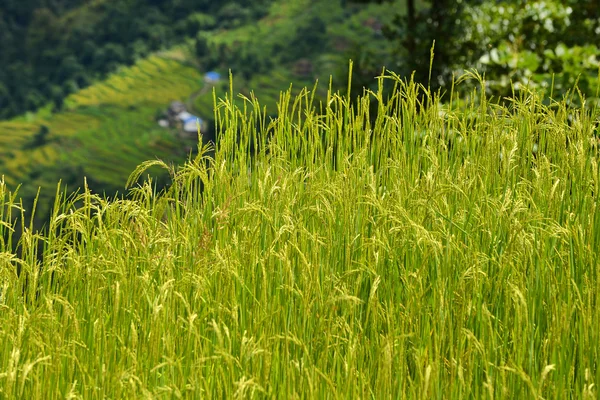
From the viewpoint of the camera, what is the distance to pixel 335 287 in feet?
7.68

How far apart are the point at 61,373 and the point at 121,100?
72.9 ft

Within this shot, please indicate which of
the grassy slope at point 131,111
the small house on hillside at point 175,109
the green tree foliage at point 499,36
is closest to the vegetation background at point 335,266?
the green tree foliage at point 499,36

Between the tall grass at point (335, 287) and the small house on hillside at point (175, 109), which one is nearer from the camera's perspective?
the tall grass at point (335, 287)

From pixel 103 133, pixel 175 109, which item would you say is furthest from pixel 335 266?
pixel 103 133

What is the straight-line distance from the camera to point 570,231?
257 centimetres

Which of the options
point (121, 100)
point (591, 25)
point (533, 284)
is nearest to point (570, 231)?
point (533, 284)

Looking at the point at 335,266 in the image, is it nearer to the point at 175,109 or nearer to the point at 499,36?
the point at 499,36

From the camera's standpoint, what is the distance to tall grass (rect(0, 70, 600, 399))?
2.29 meters

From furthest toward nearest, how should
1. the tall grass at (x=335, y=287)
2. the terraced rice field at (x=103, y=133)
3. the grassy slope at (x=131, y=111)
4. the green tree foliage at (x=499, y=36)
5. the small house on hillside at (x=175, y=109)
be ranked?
the small house on hillside at (x=175, y=109) < the grassy slope at (x=131, y=111) < the terraced rice field at (x=103, y=133) < the green tree foliage at (x=499, y=36) < the tall grass at (x=335, y=287)

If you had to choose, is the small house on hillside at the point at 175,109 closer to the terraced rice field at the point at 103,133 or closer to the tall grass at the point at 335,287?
the terraced rice field at the point at 103,133

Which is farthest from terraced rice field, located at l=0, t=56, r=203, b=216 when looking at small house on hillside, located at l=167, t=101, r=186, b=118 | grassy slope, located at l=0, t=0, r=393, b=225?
small house on hillside, located at l=167, t=101, r=186, b=118

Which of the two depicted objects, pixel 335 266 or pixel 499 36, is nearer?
pixel 335 266

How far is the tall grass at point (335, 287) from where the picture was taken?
7.52 feet

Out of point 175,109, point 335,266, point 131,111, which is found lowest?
point 131,111
